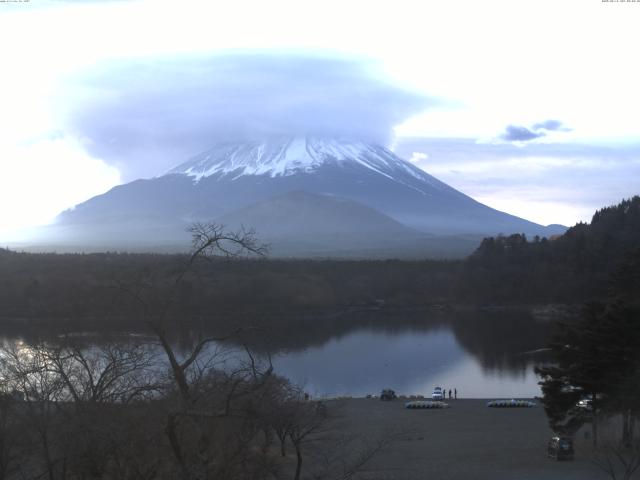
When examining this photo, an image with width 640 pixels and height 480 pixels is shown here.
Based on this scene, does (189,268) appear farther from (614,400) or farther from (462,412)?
(462,412)

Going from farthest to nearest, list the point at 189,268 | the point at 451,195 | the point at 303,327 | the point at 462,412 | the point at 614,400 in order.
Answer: the point at 451,195 < the point at 303,327 < the point at 462,412 < the point at 614,400 < the point at 189,268

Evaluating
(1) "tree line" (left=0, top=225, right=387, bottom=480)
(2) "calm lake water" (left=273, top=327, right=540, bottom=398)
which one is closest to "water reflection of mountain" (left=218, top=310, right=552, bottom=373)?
(2) "calm lake water" (left=273, top=327, right=540, bottom=398)

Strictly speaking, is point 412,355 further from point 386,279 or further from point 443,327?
point 386,279

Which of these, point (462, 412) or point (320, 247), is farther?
point (320, 247)

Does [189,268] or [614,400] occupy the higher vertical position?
[189,268]

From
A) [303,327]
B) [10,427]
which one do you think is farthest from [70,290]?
[10,427]

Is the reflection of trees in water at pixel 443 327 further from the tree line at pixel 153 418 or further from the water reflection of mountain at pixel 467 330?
the tree line at pixel 153 418
